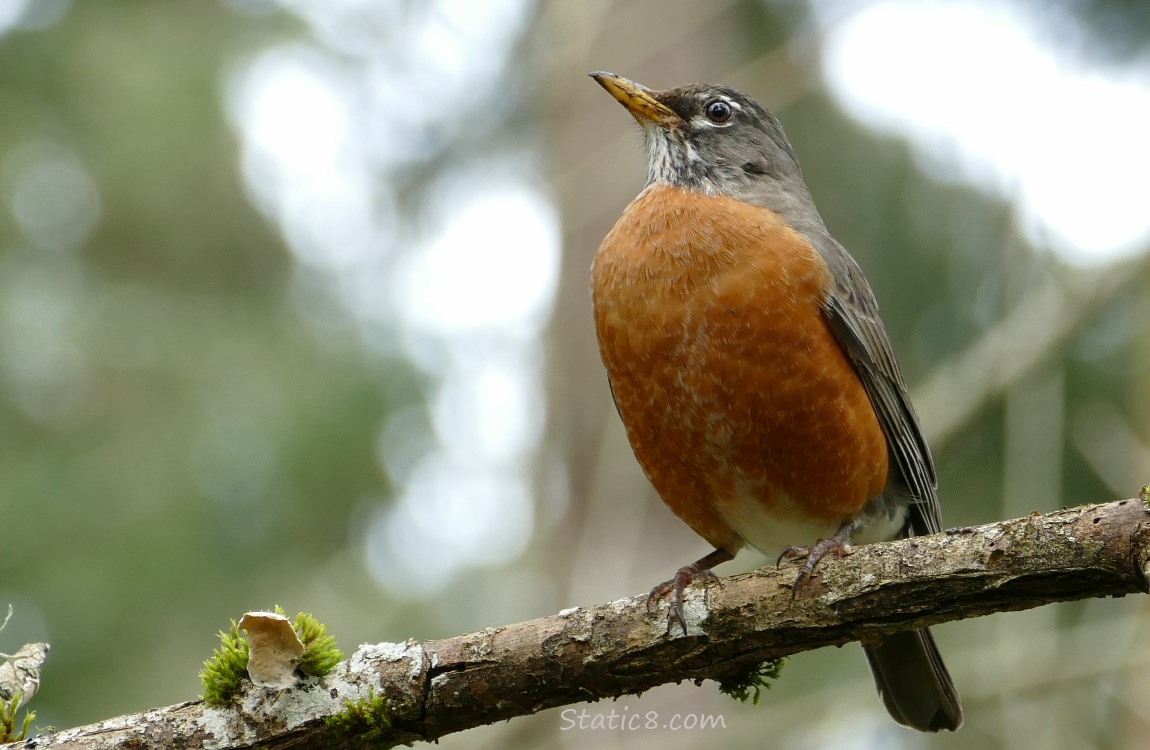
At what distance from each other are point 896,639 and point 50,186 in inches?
364

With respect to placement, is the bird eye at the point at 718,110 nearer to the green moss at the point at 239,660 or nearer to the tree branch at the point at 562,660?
the tree branch at the point at 562,660

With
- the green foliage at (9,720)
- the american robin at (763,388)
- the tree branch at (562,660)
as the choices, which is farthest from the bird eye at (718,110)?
the green foliage at (9,720)

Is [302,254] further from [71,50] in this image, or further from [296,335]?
[71,50]

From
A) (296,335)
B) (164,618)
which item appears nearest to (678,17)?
(296,335)

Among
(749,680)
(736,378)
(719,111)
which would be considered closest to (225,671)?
(749,680)

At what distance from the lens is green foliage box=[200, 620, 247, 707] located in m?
3.20

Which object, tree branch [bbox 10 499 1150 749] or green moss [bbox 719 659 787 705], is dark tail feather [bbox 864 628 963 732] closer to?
green moss [bbox 719 659 787 705]

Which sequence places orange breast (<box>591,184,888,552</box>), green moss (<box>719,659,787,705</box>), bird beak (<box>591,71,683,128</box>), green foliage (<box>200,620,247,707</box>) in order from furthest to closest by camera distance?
bird beak (<box>591,71,683,128</box>)
orange breast (<box>591,184,888,552</box>)
green moss (<box>719,659,787,705</box>)
green foliage (<box>200,620,247,707</box>)

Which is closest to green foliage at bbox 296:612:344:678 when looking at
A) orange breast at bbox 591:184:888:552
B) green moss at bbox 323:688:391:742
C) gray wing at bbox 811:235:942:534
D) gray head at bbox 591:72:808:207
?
green moss at bbox 323:688:391:742

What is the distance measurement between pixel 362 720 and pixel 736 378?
183cm

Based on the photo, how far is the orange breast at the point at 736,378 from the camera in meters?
4.16

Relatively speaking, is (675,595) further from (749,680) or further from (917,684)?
(917,684)

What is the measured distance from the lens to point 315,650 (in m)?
3.24

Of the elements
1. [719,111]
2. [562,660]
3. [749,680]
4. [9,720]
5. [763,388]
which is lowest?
[749,680]
